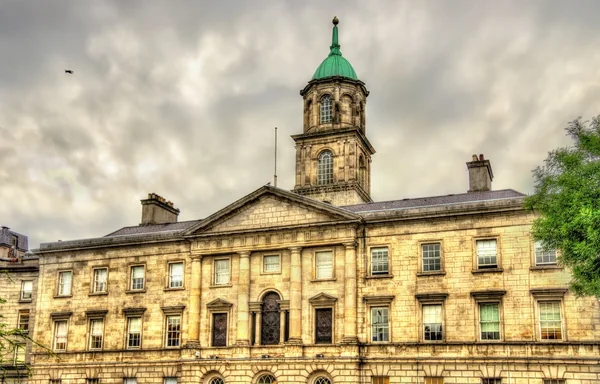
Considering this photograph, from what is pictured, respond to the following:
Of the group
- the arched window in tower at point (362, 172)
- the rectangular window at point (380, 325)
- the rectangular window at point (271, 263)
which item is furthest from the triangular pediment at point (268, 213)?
the arched window in tower at point (362, 172)

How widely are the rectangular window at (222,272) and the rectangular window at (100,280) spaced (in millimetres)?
7822

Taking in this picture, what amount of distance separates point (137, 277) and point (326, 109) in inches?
698

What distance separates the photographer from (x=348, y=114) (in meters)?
51.0

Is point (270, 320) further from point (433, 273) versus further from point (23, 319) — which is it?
point (23, 319)

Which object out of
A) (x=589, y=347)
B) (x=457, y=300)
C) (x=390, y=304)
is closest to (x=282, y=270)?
(x=390, y=304)

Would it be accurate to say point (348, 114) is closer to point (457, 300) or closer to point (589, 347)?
point (457, 300)

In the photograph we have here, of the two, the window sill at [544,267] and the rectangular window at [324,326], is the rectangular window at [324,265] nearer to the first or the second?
the rectangular window at [324,326]

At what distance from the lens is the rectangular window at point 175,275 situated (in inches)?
1677

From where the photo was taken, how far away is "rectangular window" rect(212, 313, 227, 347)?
40500 mm

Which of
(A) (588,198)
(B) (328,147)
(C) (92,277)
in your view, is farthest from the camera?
(B) (328,147)

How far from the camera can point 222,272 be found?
41.6 meters

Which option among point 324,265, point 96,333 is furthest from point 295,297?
point 96,333

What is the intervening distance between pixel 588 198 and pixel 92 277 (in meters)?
30.3

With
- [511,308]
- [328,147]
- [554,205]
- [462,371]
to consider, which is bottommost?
[462,371]
